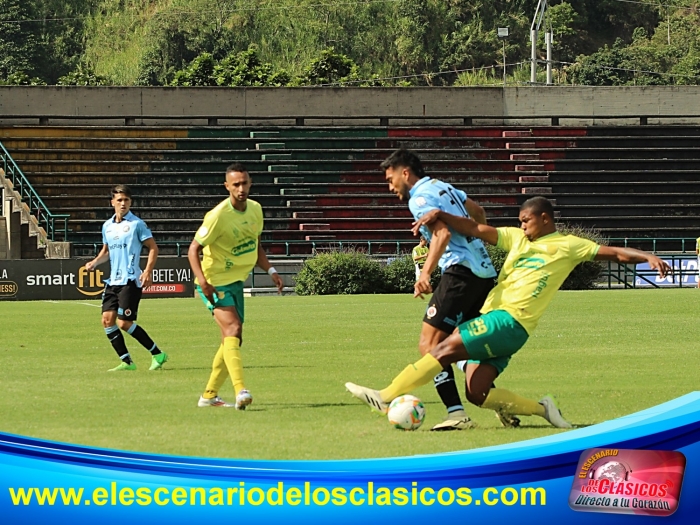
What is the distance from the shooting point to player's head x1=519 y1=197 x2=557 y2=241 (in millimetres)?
8641

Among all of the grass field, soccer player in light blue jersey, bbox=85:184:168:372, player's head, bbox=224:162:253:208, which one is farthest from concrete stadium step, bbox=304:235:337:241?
player's head, bbox=224:162:253:208

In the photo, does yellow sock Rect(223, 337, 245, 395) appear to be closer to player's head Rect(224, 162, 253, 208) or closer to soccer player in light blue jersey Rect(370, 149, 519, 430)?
player's head Rect(224, 162, 253, 208)

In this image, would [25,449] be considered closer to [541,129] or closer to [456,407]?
[456,407]

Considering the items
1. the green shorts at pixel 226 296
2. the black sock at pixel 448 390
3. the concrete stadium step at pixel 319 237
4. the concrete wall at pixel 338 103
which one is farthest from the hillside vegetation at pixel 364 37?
the black sock at pixel 448 390

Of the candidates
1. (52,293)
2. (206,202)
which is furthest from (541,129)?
(52,293)

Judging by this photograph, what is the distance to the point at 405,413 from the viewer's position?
8.90m

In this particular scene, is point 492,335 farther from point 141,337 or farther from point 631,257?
point 141,337

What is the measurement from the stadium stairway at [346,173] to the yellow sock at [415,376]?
108ft

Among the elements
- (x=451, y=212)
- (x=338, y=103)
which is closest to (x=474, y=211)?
(x=451, y=212)

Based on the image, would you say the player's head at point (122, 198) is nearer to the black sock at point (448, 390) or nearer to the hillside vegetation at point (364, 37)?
the black sock at point (448, 390)

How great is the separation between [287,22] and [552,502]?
97353 mm

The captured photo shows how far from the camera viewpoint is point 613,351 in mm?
16172

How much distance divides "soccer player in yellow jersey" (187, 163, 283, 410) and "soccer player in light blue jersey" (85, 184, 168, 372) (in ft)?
12.1

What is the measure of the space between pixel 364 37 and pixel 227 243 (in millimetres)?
95540
